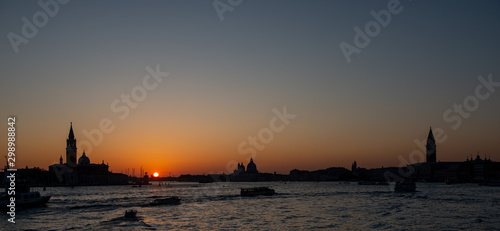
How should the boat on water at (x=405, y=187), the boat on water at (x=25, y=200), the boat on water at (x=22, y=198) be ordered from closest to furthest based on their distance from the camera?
the boat on water at (x=25, y=200)
the boat on water at (x=22, y=198)
the boat on water at (x=405, y=187)

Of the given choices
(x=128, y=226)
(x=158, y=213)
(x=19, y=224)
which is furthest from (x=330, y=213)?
(x=19, y=224)

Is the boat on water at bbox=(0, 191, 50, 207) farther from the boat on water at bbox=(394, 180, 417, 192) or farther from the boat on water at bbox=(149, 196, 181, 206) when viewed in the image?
the boat on water at bbox=(394, 180, 417, 192)

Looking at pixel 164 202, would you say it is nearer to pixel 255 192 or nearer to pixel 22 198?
pixel 22 198

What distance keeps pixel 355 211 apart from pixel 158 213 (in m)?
25.9

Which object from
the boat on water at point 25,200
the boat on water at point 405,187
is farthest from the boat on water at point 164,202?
the boat on water at point 405,187

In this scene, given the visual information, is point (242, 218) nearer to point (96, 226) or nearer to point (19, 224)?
point (96, 226)

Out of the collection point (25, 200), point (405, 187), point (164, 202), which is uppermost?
point (25, 200)

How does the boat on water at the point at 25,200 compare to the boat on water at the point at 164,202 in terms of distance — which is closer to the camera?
the boat on water at the point at 25,200

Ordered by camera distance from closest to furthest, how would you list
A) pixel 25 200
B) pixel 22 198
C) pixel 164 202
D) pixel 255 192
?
pixel 22 198
pixel 25 200
pixel 164 202
pixel 255 192

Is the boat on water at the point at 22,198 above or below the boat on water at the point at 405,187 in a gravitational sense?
above

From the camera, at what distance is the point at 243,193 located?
351 ft

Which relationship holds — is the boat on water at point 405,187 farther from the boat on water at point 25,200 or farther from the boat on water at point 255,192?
the boat on water at point 25,200

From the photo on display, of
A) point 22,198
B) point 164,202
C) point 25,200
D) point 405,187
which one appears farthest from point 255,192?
point 22,198

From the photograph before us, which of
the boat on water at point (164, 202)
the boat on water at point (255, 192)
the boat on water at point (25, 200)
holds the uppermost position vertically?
the boat on water at point (25, 200)
